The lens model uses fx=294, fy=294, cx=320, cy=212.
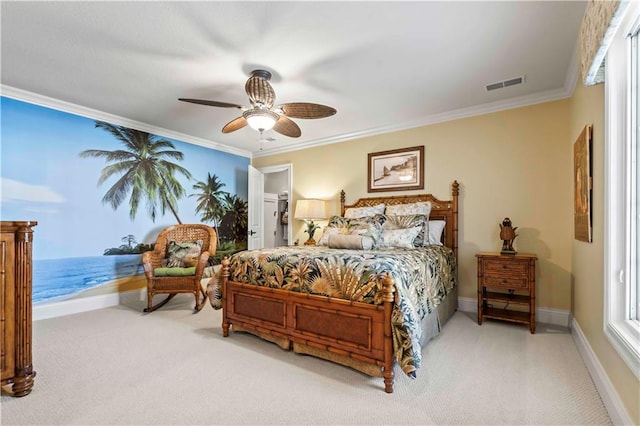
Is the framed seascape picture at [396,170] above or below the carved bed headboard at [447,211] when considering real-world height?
above

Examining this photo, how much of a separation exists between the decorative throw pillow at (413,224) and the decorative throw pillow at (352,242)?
43cm

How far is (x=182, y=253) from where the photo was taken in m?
3.99

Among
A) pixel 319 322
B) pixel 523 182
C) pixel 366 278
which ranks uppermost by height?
pixel 523 182

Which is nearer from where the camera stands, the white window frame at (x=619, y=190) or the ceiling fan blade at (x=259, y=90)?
the white window frame at (x=619, y=190)

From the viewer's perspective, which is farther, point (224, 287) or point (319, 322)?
point (224, 287)

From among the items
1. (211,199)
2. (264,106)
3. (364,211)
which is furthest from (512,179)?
(211,199)

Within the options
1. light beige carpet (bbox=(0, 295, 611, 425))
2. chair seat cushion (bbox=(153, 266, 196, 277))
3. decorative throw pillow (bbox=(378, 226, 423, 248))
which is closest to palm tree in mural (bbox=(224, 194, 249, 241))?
chair seat cushion (bbox=(153, 266, 196, 277))

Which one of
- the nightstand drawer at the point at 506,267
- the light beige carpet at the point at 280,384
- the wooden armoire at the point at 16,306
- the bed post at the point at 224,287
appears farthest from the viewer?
the nightstand drawer at the point at 506,267

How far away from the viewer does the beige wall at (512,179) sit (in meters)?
3.13

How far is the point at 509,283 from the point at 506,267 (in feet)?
0.53

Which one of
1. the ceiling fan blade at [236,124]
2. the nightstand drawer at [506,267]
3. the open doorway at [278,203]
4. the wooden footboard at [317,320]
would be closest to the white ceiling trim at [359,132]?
the nightstand drawer at [506,267]

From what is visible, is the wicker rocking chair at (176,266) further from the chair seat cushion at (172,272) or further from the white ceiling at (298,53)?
the white ceiling at (298,53)

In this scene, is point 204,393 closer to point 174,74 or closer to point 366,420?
point 366,420

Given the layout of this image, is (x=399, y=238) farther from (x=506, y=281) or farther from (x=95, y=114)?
(x=95, y=114)
